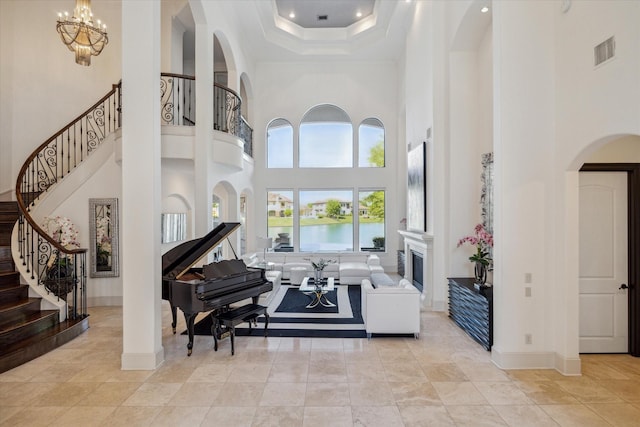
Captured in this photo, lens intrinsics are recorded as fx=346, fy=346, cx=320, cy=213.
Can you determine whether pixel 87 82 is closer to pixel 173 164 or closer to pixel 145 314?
pixel 173 164

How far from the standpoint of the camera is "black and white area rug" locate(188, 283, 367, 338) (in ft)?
17.9

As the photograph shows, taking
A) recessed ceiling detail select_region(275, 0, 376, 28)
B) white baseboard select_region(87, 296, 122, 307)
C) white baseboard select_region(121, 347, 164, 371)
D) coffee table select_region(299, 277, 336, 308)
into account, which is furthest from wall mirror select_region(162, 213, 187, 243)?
recessed ceiling detail select_region(275, 0, 376, 28)

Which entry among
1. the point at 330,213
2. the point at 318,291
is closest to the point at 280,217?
the point at 330,213

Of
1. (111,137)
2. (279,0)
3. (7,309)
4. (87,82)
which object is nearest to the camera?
(7,309)

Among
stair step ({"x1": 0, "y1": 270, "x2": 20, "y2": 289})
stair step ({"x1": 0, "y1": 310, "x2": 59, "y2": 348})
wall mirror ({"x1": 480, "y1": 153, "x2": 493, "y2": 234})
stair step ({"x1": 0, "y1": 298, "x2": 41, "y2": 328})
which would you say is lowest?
stair step ({"x1": 0, "y1": 310, "x2": 59, "y2": 348})

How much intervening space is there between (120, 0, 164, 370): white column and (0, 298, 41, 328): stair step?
1872 mm

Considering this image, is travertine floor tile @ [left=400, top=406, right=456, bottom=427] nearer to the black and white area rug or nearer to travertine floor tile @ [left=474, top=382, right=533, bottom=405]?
travertine floor tile @ [left=474, top=382, right=533, bottom=405]

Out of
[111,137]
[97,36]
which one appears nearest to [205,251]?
[97,36]

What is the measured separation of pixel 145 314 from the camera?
416cm

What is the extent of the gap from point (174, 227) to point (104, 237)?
4.69 feet

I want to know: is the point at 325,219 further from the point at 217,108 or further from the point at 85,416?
the point at 85,416

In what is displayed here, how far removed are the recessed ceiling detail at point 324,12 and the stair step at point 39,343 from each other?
8.98m

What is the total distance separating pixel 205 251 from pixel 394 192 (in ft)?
25.6

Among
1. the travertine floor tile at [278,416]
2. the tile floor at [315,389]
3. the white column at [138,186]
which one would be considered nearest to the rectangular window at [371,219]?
the tile floor at [315,389]
